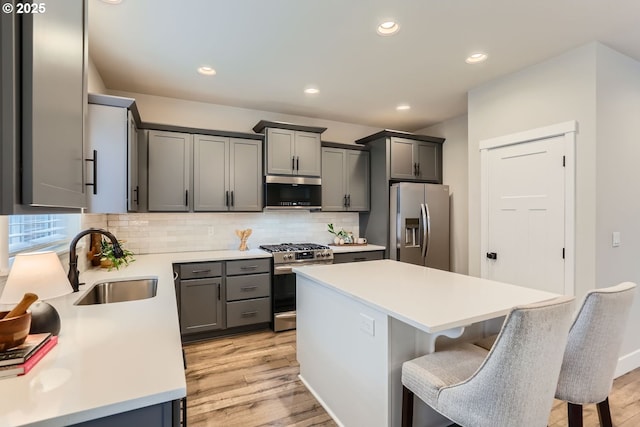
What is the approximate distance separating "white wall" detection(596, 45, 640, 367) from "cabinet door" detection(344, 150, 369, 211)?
2628mm

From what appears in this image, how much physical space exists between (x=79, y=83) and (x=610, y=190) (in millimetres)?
3565

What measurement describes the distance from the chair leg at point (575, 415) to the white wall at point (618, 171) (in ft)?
4.45

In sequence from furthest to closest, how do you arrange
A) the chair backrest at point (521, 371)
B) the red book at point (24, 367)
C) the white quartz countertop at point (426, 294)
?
the white quartz countertop at point (426, 294) < the chair backrest at point (521, 371) < the red book at point (24, 367)

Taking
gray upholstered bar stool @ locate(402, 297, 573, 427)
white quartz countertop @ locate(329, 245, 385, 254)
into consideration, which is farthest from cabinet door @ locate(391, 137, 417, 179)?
gray upholstered bar stool @ locate(402, 297, 573, 427)

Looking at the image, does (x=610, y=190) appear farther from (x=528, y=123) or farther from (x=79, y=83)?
(x=79, y=83)

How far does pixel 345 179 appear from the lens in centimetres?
451

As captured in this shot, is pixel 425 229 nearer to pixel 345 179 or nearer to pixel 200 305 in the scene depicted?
pixel 345 179

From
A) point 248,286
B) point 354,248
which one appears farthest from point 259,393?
point 354,248

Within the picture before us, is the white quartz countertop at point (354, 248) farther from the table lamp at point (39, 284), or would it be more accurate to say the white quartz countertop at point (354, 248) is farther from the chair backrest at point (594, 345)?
the table lamp at point (39, 284)

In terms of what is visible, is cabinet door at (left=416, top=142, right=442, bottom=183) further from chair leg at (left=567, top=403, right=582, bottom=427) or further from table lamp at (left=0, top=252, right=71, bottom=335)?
table lamp at (left=0, top=252, right=71, bottom=335)

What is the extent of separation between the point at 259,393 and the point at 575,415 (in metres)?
1.94

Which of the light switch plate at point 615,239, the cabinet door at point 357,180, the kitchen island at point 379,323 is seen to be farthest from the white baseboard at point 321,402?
the light switch plate at point 615,239

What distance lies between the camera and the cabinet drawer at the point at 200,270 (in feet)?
10.8

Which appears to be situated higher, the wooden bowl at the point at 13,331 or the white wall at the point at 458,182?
the white wall at the point at 458,182
